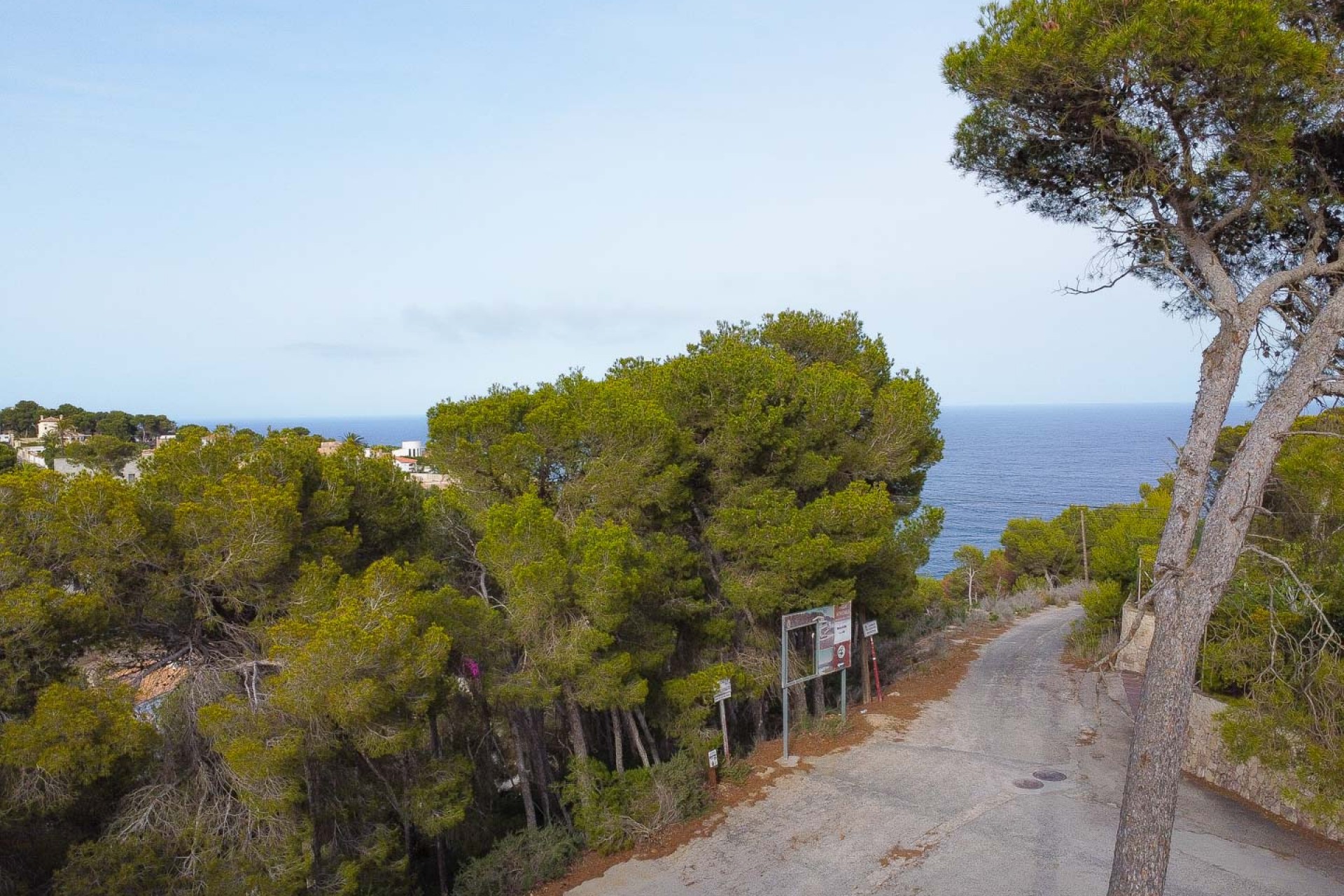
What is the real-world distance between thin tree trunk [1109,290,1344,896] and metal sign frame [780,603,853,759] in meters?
5.89

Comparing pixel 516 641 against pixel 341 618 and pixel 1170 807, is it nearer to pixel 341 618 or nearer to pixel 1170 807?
pixel 341 618

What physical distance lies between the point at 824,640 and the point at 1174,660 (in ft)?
22.4

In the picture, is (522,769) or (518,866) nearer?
(518,866)

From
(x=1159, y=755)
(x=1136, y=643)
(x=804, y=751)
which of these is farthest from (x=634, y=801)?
(x=1136, y=643)

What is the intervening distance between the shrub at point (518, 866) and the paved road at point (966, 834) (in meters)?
0.62

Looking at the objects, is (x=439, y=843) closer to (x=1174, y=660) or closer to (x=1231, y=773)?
(x=1174, y=660)

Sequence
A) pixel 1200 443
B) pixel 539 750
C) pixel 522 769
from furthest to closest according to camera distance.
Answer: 1. pixel 539 750
2. pixel 522 769
3. pixel 1200 443

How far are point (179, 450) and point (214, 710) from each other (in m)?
3.16

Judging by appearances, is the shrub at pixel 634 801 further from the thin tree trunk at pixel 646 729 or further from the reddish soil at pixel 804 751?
the thin tree trunk at pixel 646 729

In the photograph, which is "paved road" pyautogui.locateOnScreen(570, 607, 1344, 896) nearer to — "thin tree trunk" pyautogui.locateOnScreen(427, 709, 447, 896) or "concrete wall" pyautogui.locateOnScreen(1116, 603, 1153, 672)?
"concrete wall" pyautogui.locateOnScreen(1116, 603, 1153, 672)

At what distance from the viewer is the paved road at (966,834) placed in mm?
7152

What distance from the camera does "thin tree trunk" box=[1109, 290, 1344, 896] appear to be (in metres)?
4.51

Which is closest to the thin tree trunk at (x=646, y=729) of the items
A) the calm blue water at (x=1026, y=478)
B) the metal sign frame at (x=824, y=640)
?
the metal sign frame at (x=824, y=640)

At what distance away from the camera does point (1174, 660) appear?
14.9ft
